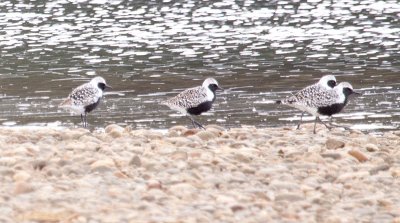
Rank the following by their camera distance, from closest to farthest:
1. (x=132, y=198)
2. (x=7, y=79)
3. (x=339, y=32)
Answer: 1. (x=132, y=198)
2. (x=7, y=79)
3. (x=339, y=32)

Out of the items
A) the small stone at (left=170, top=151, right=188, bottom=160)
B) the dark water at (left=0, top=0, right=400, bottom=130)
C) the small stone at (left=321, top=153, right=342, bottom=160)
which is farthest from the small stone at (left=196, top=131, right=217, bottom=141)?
the dark water at (left=0, top=0, right=400, bottom=130)

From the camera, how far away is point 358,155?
16500 mm

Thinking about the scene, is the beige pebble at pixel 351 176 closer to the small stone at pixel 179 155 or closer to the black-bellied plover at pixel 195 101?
the small stone at pixel 179 155

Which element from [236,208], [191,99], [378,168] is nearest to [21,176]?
[236,208]

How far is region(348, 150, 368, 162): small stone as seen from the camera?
1642cm

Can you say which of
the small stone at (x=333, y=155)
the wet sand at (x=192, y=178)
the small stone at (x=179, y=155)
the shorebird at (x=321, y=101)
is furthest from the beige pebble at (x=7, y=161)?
the shorebird at (x=321, y=101)

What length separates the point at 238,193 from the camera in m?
12.8

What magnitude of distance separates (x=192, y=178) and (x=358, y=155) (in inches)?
162

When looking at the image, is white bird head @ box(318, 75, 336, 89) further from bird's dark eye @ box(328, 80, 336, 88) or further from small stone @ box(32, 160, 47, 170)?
small stone @ box(32, 160, 47, 170)

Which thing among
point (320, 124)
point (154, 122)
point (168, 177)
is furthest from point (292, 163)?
point (154, 122)

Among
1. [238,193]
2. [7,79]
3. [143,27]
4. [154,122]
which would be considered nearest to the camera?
[238,193]

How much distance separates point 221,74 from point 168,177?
65.5 feet

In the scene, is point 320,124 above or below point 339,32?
above

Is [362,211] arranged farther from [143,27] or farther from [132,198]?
[143,27]
